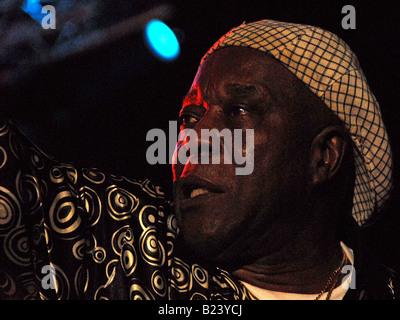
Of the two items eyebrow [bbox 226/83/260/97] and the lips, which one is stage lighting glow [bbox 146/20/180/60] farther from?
the lips

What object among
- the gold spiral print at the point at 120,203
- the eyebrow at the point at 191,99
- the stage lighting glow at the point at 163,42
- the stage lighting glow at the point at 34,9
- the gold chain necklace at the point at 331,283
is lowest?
the gold chain necklace at the point at 331,283

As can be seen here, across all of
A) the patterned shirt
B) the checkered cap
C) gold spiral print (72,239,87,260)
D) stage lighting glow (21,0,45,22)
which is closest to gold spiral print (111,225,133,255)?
the patterned shirt

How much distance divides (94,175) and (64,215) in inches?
10.1

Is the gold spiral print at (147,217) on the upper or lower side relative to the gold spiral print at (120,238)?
upper

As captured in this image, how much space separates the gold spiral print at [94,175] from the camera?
182 centimetres

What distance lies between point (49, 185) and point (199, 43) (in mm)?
1667

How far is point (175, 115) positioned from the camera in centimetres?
305

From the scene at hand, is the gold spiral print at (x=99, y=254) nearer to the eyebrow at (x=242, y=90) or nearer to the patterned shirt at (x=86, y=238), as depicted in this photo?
the patterned shirt at (x=86, y=238)

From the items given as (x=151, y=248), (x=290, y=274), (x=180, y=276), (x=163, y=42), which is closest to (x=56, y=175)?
(x=151, y=248)

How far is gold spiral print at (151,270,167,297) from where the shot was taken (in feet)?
5.69

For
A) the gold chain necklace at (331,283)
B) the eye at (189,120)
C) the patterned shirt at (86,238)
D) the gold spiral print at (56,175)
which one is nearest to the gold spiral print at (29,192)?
the patterned shirt at (86,238)

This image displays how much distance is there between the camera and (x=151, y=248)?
5.95ft

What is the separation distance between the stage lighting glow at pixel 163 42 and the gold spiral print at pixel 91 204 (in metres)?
1.48

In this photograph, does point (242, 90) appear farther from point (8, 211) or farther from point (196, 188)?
point (8, 211)
